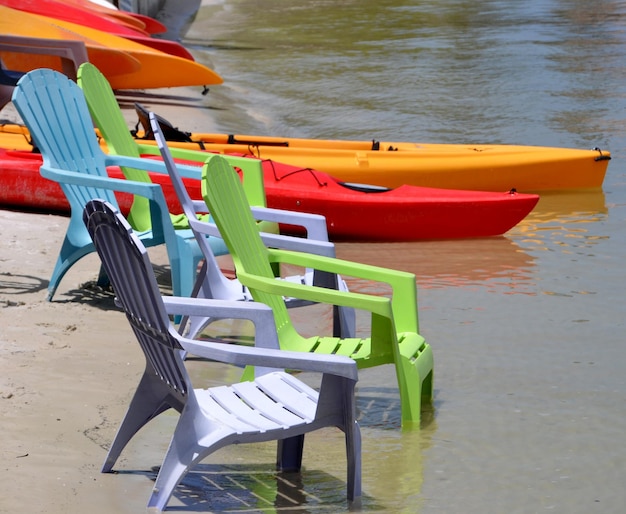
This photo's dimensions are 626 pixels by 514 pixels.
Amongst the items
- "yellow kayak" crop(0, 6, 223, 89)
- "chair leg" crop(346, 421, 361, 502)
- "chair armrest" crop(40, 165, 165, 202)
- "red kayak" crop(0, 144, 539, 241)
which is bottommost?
"yellow kayak" crop(0, 6, 223, 89)

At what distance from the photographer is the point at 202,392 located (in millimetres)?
3529

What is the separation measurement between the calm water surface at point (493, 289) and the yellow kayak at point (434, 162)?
0.87 ft

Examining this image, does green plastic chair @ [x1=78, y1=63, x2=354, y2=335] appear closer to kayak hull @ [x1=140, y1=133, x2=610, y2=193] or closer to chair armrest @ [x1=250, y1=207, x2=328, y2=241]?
chair armrest @ [x1=250, y1=207, x2=328, y2=241]

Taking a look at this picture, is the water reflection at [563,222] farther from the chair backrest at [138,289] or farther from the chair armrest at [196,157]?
the chair backrest at [138,289]

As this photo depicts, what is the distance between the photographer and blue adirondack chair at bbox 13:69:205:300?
5223 mm

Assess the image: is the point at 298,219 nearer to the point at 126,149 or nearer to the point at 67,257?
the point at 67,257

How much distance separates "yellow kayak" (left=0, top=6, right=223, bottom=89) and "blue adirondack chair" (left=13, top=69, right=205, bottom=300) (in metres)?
5.39

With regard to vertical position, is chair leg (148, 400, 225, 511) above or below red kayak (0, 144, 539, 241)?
above

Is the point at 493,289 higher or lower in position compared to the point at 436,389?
lower

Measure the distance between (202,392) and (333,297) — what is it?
63cm

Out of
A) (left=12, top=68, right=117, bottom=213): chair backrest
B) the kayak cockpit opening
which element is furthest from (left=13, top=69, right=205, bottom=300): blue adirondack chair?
the kayak cockpit opening

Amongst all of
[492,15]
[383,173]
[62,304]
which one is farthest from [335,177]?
[492,15]

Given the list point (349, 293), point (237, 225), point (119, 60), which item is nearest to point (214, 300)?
point (349, 293)

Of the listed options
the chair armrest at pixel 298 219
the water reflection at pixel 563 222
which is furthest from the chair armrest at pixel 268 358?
the water reflection at pixel 563 222
